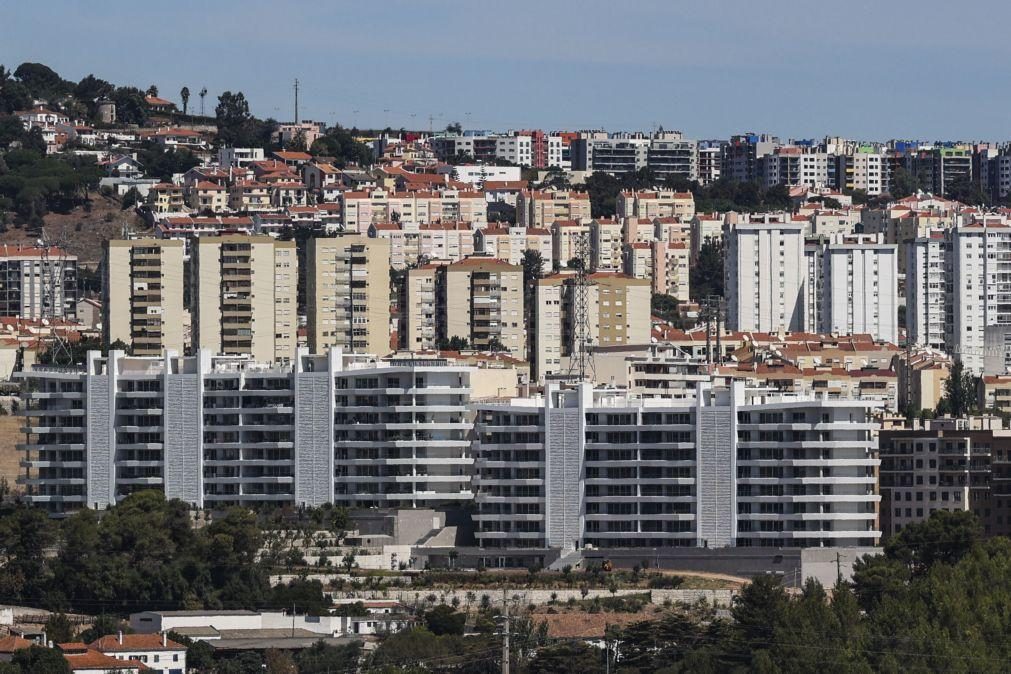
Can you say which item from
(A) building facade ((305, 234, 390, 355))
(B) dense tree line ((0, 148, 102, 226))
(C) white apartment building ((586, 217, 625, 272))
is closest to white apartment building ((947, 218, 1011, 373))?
(C) white apartment building ((586, 217, 625, 272))

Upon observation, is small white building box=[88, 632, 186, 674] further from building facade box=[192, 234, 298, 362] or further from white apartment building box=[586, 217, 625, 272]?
white apartment building box=[586, 217, 625, 272]

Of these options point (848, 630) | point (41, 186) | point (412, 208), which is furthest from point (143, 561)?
point (412, 208)

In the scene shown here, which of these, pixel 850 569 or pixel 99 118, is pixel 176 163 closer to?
pixel 99 118

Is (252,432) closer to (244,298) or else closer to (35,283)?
(244,298)

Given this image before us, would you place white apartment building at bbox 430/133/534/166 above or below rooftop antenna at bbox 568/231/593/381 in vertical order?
above

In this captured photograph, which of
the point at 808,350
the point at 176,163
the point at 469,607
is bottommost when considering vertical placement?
the point at 469,607

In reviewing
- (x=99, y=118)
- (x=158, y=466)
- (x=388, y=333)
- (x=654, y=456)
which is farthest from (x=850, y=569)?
(x=99, y=118)

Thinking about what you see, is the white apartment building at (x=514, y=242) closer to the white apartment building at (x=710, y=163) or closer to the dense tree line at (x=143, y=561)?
the white apartment building at (x=710, y=163)
